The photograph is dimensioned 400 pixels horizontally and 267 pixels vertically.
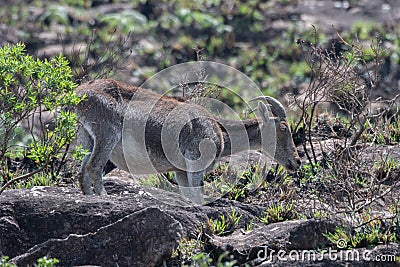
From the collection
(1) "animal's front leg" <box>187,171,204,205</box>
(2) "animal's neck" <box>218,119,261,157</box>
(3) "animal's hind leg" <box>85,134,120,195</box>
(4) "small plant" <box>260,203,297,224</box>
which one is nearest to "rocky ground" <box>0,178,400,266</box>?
(4) "small plant" <box>260,203,297,224</box>

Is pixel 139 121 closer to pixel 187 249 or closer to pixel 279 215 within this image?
pixel 279 215

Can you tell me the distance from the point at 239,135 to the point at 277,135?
0.57 metres

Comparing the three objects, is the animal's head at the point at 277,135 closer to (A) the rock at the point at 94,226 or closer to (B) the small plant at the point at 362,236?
(A) the rock at the point at 94,226

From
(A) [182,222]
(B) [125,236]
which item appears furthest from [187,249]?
(B) [125,236]

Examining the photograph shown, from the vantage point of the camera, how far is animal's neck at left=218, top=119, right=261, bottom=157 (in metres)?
13.1

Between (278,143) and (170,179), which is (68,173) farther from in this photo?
(278,143)

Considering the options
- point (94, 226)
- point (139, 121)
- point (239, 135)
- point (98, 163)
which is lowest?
point (239, 135)

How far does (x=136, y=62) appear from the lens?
24.2 metres

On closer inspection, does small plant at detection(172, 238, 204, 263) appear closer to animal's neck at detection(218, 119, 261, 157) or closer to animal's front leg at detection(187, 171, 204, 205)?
animal's front leg at detection(187, 171, 204, 205)

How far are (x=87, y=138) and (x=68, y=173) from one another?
3.83 ft

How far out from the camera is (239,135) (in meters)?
13.1

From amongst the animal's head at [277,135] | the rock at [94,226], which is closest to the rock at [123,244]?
the rock at [94,226]

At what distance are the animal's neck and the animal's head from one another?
0.12 meters

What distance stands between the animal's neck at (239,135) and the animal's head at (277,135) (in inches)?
4.8
